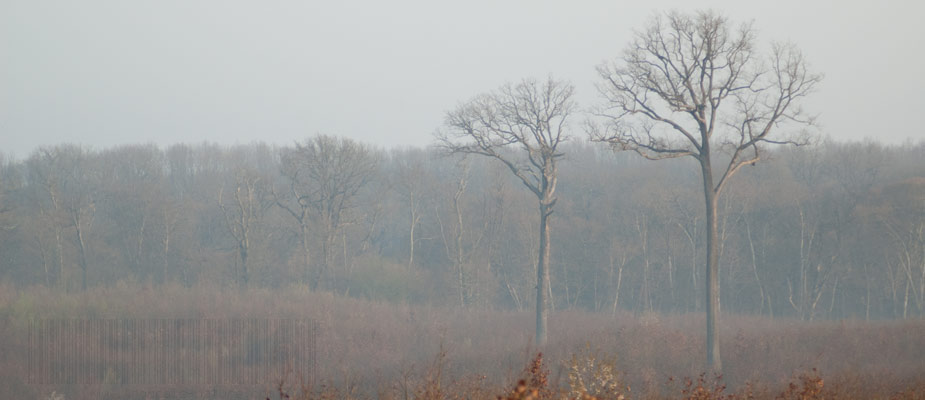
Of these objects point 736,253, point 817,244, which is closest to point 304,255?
point 736,253

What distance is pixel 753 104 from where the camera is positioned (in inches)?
751

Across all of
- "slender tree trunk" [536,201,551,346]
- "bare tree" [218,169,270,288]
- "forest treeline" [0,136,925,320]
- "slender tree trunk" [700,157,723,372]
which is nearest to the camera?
"slender tree trunk" [700,157,723,372]

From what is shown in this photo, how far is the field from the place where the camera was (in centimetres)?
1487

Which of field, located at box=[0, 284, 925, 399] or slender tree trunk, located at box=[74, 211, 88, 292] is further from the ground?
slender tree trunk, located at box=[74, 211, 88, 292]

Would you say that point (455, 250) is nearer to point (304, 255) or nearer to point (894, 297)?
point (304, 255)

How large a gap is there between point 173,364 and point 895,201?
3671cm

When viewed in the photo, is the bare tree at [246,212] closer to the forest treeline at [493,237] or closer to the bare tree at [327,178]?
the forest treeline at [493,237]

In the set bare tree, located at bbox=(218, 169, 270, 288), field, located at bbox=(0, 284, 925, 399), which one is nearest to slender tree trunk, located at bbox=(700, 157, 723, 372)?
field, located at bbox=(0, 284, 925, 399)

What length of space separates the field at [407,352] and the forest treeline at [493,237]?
11461 mm

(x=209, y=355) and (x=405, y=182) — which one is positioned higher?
(x=405, y=182)

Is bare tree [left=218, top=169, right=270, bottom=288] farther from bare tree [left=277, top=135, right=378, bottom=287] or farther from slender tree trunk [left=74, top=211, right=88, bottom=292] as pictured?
slender tree trunk [left=74, top=211, right=88, bottom=292]

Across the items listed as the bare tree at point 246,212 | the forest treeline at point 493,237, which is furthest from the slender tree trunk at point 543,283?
the bare tree at point 246,212

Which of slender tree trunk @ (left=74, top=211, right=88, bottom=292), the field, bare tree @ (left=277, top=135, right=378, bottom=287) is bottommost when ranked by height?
the field

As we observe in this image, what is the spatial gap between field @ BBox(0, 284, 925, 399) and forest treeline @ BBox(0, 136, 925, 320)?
37.6 ft
